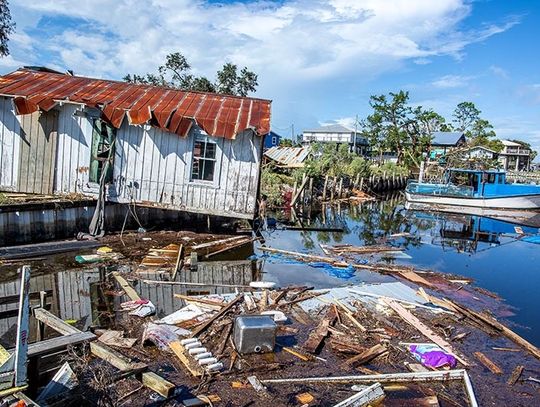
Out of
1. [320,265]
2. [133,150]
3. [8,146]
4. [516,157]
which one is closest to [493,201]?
[320,265]

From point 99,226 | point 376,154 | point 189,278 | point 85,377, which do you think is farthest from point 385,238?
point 376,154

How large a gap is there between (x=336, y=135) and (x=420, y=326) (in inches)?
2888

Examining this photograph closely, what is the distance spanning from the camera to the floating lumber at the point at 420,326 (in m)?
7.32

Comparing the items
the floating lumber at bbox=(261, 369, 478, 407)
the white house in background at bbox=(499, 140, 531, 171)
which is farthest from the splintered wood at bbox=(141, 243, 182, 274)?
the white house in background at bbox=(499, 140, 531, 171)

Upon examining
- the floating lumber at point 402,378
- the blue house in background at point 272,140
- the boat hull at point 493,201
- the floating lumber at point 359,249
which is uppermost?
the blue house in background at point 272,140

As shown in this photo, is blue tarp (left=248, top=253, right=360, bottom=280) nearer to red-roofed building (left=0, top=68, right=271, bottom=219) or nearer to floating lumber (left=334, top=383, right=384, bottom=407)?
red-roofed building (left=0, top=68, right=271, bottom=219)

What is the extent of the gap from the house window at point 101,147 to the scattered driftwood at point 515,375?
1323 centimetres

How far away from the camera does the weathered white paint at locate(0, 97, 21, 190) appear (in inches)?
566

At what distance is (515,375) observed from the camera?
6.77 metres

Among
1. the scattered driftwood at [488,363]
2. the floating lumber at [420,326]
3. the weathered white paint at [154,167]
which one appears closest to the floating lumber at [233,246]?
the weathered white paint at [154,167]

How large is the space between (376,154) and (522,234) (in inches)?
1572

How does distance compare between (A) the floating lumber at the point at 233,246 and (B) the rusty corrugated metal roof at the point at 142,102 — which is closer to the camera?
(A) the floating lumber at the point at 233,246

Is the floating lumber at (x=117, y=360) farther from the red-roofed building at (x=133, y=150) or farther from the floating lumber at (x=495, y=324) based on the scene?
the red-roofed building at (x=133, y=150)

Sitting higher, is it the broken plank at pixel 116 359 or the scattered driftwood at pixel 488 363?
the broken plank at pixel 116 359
